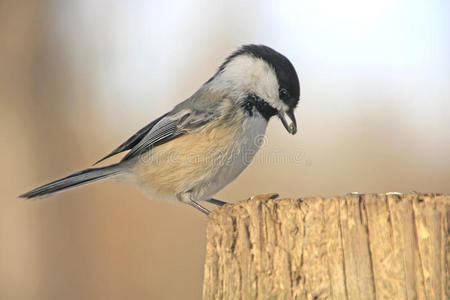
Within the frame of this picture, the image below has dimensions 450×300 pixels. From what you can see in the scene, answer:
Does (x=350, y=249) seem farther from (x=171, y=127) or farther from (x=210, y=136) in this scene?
(x=171, y=127)

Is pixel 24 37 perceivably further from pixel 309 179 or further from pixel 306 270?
pixel 306 270

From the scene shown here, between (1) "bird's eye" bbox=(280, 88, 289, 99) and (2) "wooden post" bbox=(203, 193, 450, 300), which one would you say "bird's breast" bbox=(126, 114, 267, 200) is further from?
(2) "wooden post" bbox=(203, 193, 450, 300)

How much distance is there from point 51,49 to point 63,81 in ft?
1.44

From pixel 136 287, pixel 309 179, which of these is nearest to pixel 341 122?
pixel 309 179

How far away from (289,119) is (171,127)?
28.8 inches

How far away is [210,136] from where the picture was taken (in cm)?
312

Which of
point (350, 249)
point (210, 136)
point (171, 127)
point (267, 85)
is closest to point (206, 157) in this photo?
point (210, 136)

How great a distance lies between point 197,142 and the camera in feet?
10.3

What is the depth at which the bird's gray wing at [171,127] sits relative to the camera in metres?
3.23

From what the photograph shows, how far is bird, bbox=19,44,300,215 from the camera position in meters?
3.11

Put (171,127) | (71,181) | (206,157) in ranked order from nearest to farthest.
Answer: (206,157), (71,181), (171,127)

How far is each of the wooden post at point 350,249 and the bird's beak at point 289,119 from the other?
1.52m

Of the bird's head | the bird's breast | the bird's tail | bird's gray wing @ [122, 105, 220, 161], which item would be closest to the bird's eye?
the bird's head

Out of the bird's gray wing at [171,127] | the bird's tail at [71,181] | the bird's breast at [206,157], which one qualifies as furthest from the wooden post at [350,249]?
the bird's tail at [71,181]
